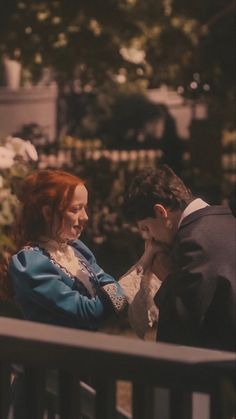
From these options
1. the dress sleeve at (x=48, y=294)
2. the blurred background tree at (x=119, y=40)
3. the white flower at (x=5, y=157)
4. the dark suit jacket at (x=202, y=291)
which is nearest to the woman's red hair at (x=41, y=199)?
the dress sleeve at (x=48, y=294)

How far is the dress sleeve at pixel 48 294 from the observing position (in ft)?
10.8

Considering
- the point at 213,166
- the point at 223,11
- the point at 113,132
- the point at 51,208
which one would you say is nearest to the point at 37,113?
the point at 113,132

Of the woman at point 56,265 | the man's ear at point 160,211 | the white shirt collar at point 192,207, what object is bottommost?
the woman at point 56,265

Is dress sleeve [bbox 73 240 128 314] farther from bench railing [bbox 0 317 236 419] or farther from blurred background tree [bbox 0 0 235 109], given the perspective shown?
blurred background tree [bbox 0 0 235 109]

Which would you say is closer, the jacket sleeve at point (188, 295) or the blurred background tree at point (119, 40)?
the jacket sleeve at point (188, 295)

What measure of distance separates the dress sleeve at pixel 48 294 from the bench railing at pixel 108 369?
51 centimetres

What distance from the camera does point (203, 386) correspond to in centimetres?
233

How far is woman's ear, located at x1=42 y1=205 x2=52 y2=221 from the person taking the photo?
346cm

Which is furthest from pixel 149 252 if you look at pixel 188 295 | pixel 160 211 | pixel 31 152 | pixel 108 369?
pixel 31 152

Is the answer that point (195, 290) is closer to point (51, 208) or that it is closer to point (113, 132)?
point (51, 208)

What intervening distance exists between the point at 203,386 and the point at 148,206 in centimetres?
100

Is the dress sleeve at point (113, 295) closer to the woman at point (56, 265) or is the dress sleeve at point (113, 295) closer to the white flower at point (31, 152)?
the woman at point (56, 265)

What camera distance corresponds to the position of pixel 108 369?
244 centimetres

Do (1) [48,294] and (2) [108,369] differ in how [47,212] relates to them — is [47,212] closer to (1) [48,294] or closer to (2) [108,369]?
(1) [48,294]
